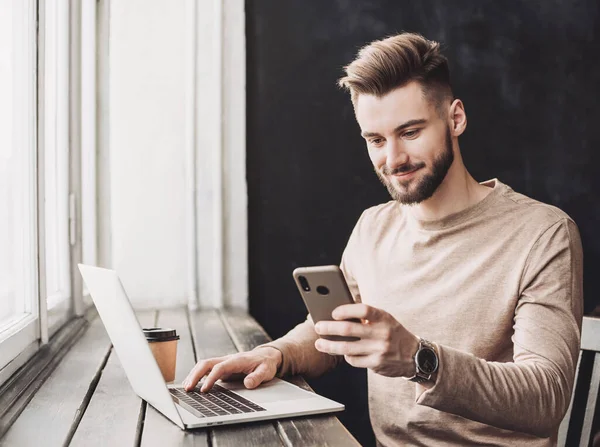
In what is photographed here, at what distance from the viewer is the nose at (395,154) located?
167cm

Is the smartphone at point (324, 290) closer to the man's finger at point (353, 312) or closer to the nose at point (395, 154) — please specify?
the man's finger at point (353, 312)

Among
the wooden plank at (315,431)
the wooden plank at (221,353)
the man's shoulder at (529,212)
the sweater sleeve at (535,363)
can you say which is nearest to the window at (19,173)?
the wooden plank at (221,353)

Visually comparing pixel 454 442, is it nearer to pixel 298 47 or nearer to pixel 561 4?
pixel 298 47

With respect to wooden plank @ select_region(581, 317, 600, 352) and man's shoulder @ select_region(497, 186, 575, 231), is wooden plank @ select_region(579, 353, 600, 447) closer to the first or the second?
wooden plank @ select_region(581, 317, 600, 352)

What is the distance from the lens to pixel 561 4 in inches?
110

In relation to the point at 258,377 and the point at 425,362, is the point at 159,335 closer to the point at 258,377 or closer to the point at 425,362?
the point at 258,377

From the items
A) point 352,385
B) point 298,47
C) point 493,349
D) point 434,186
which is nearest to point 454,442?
point 493,349

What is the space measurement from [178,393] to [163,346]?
120mm

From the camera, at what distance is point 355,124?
9.04ft

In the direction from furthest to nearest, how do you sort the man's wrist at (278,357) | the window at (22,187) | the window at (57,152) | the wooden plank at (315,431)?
1. the window at (57,152)
2. the window at (22,187)
3. the man's wrist at (278,357)
4. the wooden plank at (315,431)

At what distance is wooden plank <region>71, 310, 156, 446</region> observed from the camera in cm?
106

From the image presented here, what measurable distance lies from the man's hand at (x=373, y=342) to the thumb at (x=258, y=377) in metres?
0.29

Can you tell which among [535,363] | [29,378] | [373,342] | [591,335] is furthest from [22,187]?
[591,335]

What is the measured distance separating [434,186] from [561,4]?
5.10 feet
